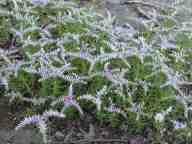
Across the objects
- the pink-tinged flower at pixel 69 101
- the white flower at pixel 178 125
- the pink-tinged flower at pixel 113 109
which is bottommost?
the white flower at pixel 178 125

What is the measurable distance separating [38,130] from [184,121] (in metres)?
0.95

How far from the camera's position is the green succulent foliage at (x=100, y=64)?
304 centimetres

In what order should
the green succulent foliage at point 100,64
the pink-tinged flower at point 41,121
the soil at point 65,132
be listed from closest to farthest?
the pink-tinged flower at point 41,121 < the soil at point 65,132 < the green succulent foliage at point 100,64

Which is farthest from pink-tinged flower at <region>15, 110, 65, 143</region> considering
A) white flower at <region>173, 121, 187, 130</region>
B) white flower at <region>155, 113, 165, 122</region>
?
white flower at <region>173, 121, 187, 130</region>

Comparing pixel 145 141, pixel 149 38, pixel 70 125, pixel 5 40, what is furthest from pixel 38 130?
pixel 149 38

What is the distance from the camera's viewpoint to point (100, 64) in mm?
3275

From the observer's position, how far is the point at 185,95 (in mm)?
3393

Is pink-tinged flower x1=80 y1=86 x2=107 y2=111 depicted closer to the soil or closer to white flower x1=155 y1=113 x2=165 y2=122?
the soil

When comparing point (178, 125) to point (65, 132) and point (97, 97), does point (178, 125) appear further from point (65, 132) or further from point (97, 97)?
point (65, 132)

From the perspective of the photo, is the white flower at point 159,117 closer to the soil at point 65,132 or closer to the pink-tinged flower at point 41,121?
the soil at point 65,132

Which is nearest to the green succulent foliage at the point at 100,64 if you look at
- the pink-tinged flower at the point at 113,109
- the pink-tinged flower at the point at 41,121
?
the pink-tinged flower at the point at 113,109

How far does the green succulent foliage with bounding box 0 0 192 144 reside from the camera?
120 inches

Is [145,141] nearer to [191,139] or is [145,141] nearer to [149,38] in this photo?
[191,139]

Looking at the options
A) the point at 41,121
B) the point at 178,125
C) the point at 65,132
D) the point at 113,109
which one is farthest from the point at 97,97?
the point at 178,125
